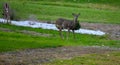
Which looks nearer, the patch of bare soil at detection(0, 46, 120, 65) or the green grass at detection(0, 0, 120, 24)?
the patch of bare soil at detection(0, 46, 120, 65)

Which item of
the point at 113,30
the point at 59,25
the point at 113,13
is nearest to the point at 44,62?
the point at 59,25

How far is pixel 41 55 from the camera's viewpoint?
27953 mm

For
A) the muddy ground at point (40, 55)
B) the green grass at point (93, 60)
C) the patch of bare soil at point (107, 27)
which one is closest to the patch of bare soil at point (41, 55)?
the muddy ground at point (40, 55)

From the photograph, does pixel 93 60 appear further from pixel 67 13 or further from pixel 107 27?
pixel 67 13

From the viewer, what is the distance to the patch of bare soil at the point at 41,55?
2514cm

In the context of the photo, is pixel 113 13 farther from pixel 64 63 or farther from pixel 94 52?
pixel 64 63

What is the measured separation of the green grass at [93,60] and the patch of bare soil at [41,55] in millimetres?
907

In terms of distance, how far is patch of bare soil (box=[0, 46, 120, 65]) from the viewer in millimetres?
25141

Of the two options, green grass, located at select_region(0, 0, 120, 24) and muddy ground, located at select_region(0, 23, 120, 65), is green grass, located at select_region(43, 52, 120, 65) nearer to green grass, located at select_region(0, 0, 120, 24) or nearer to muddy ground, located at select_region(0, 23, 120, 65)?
muddy ground, located at select_region(0, 23, 120, 65)

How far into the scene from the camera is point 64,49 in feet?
104

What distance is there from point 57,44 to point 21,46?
369 centimetres

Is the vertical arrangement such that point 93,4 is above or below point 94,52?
below

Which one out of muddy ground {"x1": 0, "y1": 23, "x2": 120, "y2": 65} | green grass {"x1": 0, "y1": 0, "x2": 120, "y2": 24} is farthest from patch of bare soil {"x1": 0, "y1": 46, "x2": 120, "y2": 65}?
green grass {"x1": 0, "y1": 0, "x2": 120, "y2": 24}

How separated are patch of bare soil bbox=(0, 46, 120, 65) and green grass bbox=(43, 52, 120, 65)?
35.7 inches
